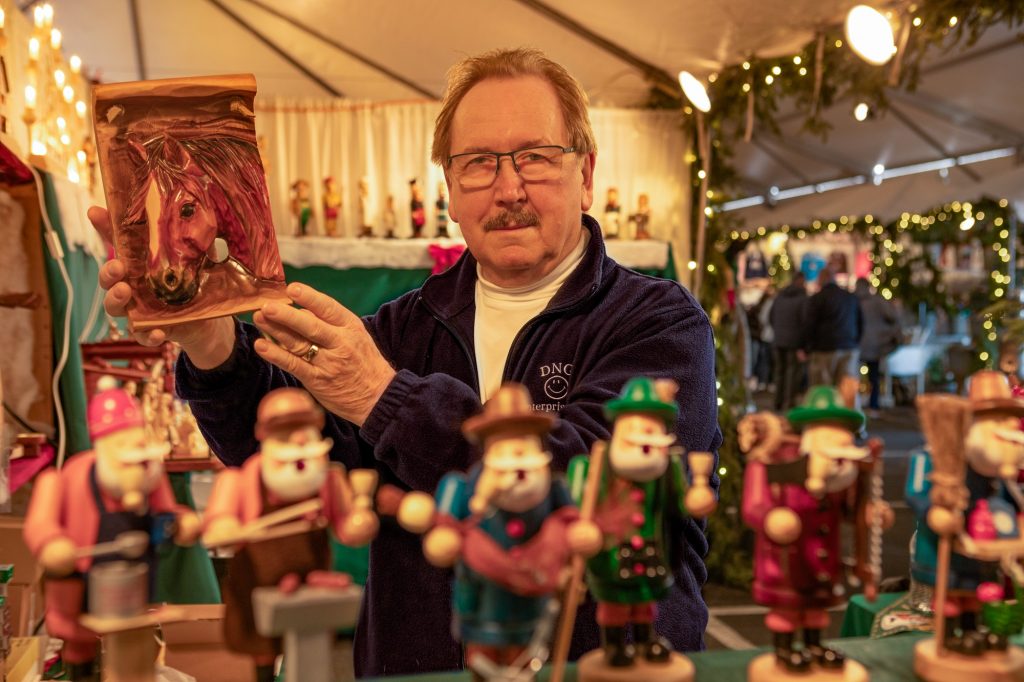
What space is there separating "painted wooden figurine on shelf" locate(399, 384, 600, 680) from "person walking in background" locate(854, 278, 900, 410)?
25.3 feet

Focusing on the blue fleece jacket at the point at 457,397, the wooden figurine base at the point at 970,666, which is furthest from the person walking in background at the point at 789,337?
the wooden figurine base at the point at 970,666

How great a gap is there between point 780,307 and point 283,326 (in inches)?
271

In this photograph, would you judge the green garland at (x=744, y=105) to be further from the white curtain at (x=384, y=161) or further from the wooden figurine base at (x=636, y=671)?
the wooden figurine base at (x=636, y=671)

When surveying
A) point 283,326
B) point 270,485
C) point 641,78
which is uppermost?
point 641,78

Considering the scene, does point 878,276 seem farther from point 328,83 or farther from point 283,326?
point 283,326

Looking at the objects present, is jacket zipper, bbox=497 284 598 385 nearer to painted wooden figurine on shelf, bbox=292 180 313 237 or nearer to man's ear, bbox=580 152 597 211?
man's ear, bbox=580 152 597 211

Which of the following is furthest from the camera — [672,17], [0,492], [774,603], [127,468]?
[672,17]

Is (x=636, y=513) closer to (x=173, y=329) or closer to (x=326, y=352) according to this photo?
(x=326, y=352)

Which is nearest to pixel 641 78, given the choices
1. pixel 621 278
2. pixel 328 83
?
pixel 328 83

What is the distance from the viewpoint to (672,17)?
311 centimetres

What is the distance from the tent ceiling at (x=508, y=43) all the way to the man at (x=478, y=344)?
1165 millimetres

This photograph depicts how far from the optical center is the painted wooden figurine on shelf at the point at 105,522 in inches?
28.3

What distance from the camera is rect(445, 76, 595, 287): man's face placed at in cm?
139

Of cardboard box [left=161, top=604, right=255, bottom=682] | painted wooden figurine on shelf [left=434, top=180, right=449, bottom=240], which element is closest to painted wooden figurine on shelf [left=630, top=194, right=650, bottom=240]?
painted wooden figurine on shelf [left=434, top=180, right=449, bottom=240]
